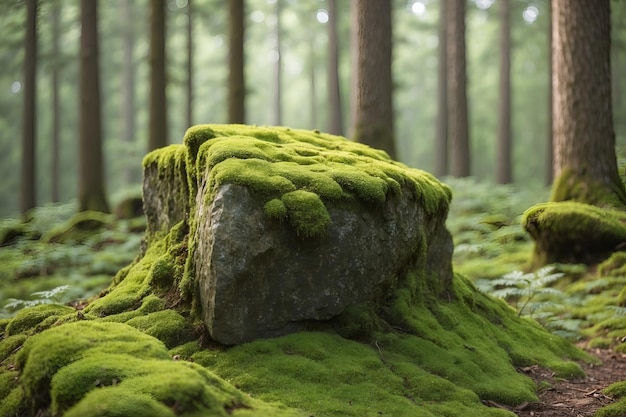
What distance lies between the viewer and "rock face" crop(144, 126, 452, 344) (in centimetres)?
491

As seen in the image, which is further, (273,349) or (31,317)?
(31,317)

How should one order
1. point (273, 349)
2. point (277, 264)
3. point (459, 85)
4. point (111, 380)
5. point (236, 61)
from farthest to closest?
point (459, 85) → point (236, 61) → point (277, 264) → point (273, 349) → point (111, 380)

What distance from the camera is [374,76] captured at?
11.9 metres

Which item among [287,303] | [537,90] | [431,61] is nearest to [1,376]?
[287,303]

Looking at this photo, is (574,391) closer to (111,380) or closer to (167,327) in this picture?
(167,327)

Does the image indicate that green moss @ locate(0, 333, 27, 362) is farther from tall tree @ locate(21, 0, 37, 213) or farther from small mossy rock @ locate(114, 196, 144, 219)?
tall tree @ locate(21, 0, 37, 213)

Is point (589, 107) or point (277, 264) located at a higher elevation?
point (589, 107)

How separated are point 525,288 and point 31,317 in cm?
636

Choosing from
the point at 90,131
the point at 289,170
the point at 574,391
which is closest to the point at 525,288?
the point at 574,391

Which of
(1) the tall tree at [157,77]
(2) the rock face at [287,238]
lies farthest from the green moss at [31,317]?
(1) the tall tree at [157,77]

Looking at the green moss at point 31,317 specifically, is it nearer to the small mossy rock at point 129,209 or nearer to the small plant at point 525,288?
the small plant at point 525,288

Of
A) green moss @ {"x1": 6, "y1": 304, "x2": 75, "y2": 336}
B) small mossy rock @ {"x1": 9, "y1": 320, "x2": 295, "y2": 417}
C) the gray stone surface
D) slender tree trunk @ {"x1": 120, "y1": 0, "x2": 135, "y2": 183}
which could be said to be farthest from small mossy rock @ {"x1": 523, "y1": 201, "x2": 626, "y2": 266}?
slender tree trunk @ {"x1": 120, "y1": 0, "x2": 135, "y2": 183}

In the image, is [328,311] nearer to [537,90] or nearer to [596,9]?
[596,9]

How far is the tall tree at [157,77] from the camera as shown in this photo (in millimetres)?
14969
